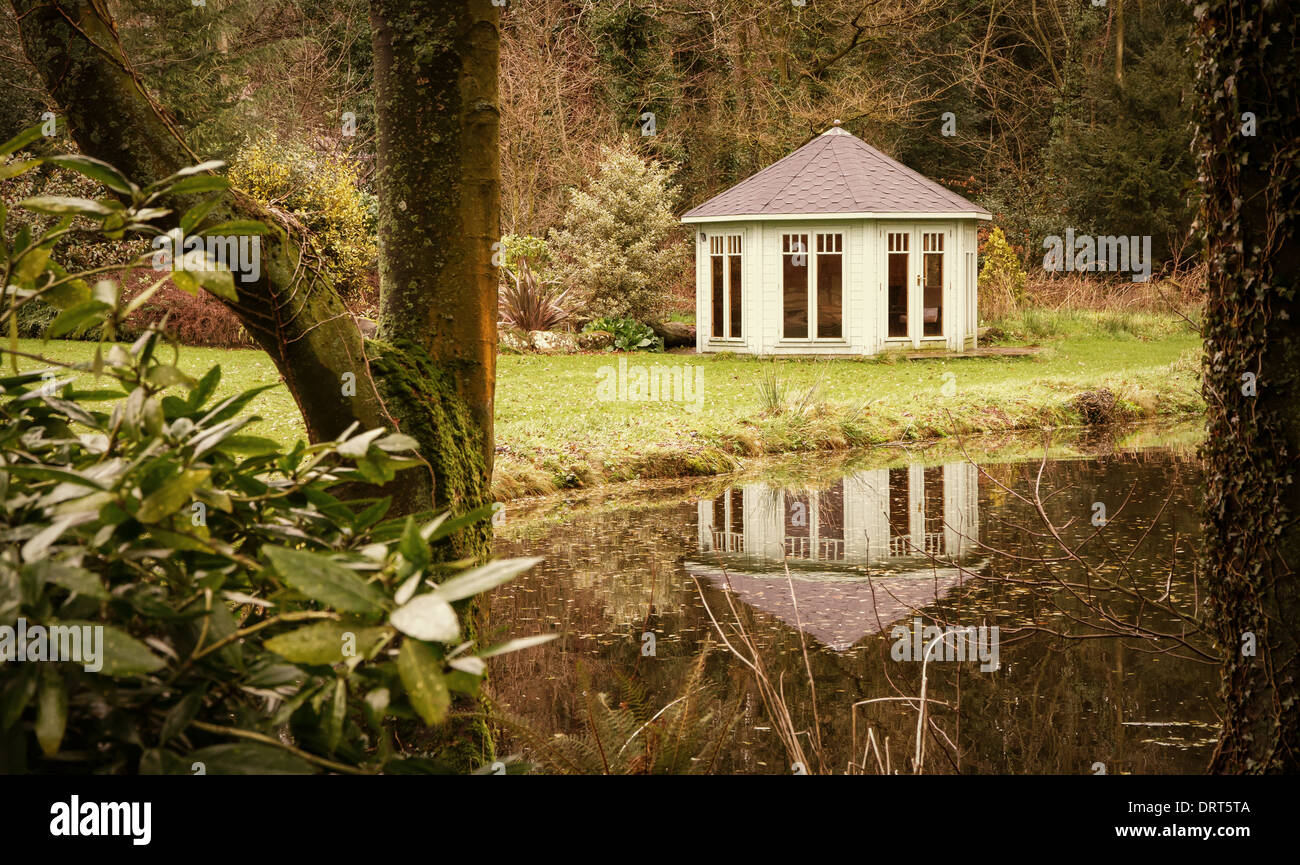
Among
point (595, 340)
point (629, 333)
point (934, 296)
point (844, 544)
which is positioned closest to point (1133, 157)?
point (934, 296)

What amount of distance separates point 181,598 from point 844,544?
7565 millimetres

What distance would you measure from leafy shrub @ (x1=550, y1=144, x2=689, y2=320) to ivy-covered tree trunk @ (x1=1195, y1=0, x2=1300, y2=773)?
757 inches

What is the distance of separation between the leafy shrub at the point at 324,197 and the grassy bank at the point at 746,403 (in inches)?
81.5

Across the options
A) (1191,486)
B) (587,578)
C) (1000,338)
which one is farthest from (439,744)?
(1000,338)

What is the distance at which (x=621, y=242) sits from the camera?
72.7 feet

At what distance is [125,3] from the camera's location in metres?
21.0

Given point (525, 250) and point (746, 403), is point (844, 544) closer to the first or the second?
point (746, 403)

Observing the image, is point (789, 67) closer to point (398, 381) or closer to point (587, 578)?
point (587, 578)

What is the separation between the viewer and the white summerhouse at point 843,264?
20.0m

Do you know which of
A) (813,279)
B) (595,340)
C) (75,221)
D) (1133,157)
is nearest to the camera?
(75,221)

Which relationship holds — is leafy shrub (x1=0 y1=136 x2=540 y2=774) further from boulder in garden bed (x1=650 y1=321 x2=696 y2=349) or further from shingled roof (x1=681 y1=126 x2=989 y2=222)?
boulder in garden bed (x1=650 y1=321 x2=696 y2=349)

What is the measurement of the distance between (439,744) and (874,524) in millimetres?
6601

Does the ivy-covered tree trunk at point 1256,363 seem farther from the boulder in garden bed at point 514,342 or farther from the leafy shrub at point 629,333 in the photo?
the leafy shrub at point 629,333

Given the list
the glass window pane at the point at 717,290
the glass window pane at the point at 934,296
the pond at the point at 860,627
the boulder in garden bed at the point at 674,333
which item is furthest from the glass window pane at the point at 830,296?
the pond at the point at 860,627
